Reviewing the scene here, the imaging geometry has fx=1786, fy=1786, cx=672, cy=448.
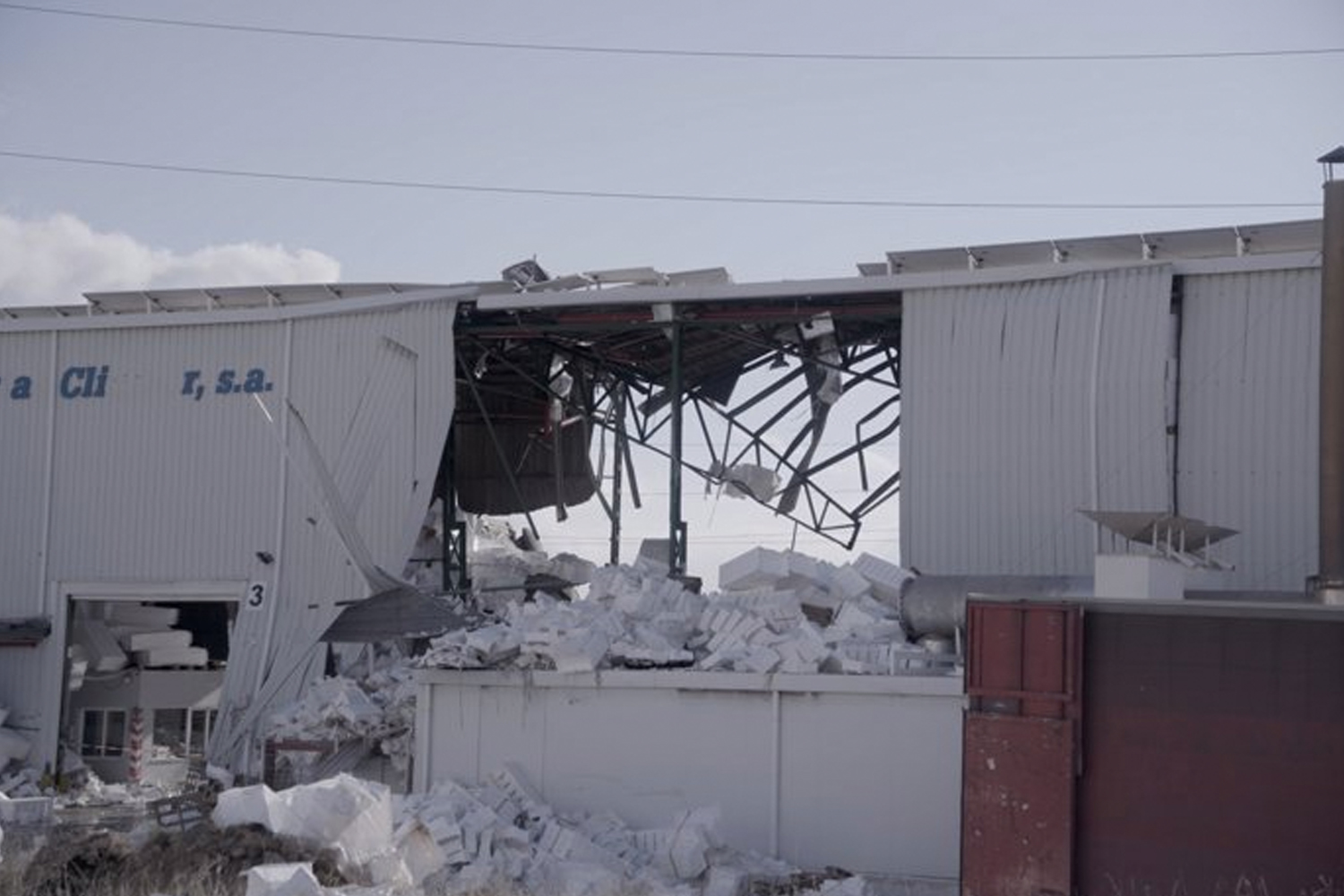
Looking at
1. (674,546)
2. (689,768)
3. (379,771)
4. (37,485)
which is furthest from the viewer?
(37,485)

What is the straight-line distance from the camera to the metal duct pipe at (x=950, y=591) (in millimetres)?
24297

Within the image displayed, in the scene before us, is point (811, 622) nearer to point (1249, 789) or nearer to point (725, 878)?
point (725, 878)

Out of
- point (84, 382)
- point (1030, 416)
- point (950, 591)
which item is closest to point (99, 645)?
point (84, 382)

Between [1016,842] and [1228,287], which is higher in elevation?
[1228,287]

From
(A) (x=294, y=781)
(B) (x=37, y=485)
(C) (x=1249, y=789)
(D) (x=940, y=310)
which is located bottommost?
(A) (x=294, y=781)

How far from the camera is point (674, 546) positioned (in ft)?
97.8

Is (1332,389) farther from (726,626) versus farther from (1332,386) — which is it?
(726,626)

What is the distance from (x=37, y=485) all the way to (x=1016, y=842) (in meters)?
23.8

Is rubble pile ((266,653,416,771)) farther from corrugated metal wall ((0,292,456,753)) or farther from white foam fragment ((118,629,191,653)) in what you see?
white foam fragment ((118,629,191,653))

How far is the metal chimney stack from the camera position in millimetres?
22688

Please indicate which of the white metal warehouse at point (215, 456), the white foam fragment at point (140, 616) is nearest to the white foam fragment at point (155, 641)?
the white foam fragment at point (140, 616)

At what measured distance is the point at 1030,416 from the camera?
89.8 ft

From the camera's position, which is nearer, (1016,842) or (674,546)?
(1016,842)

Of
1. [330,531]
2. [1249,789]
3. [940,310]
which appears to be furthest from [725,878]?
[330,531]
